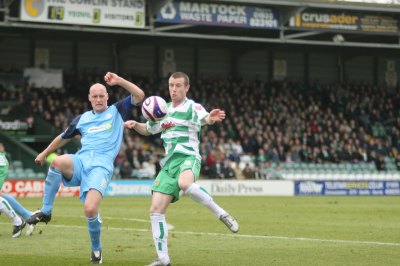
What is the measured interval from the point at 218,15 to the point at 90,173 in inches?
1129

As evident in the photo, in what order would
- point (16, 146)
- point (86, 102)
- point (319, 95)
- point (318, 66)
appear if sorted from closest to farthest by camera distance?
point (16, 146) < point (86, 102) < point (319, 95) < point (318, 66)

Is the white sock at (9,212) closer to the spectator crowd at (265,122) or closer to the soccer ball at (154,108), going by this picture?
the soccer ball at (154,108)

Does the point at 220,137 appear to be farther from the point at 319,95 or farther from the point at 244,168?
the point at 319,95

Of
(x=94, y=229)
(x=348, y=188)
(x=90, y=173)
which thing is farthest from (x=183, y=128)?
(x=348, y=188)

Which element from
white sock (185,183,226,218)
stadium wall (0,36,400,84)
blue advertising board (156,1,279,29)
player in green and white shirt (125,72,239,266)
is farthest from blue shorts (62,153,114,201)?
stadium wall (0,36,400,84)

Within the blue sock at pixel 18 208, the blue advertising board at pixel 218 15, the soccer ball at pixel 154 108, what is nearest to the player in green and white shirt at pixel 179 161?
the soccer ball at pixel 154 108

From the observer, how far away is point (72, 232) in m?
16.3

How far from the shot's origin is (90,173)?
1131 centimetres

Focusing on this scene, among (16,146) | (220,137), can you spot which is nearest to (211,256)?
(16,146)

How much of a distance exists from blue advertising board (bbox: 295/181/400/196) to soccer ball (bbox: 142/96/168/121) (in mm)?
28066

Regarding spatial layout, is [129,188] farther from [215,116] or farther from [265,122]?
[215,116]

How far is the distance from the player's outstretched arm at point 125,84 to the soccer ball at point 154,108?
37 cm

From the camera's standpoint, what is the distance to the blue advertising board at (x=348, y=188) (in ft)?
128

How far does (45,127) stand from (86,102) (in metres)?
4.59
